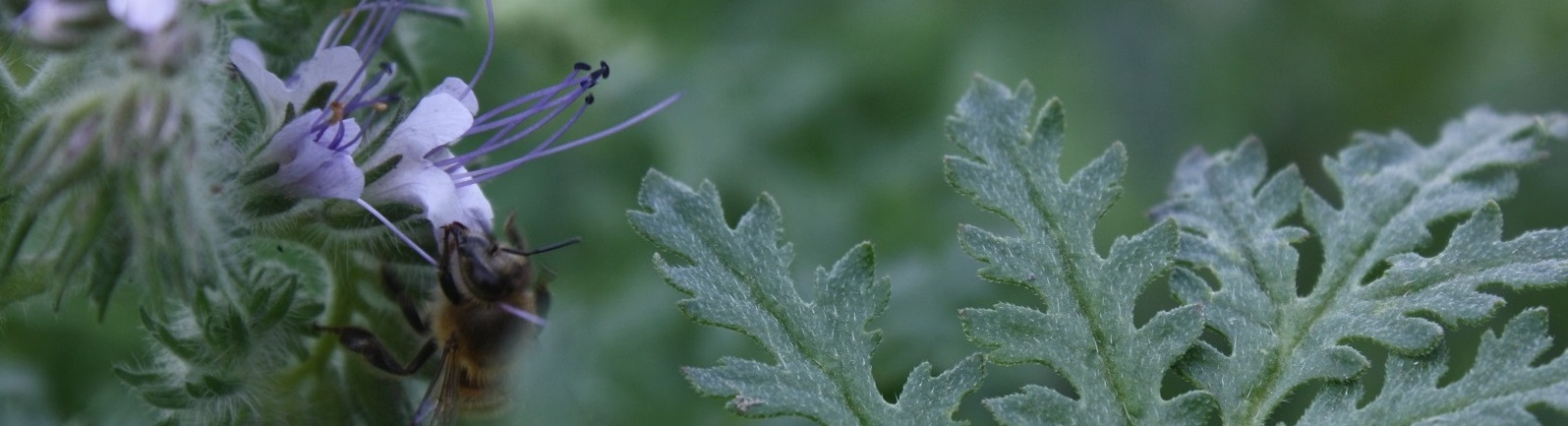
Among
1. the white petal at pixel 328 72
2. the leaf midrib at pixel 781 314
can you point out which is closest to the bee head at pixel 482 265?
the white petal at pixel 328 72

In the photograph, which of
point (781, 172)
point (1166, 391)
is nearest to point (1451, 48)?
point (1166, 391)

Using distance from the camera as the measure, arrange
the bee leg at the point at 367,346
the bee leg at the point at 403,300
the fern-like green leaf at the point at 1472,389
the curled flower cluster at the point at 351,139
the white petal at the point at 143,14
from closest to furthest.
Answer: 1. the white petal at the point at 143,14
2. the fern-like green leaf at the point at 1472,389
3. the curled flower cluster at the point at 351,139
4. the bee leg at the point at 367,346
5. the bee leg at the point at 403,300

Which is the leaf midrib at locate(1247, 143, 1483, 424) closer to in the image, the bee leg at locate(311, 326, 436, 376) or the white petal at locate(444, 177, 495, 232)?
the white petal at locate(444, 177, 495, 232)

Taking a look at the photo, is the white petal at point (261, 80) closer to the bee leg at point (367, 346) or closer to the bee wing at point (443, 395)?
the bee leg at point (367, 346)

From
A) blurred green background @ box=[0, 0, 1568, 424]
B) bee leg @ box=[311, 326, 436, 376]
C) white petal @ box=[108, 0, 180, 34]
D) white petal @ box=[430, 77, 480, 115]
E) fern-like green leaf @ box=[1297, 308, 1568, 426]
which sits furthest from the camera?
blurred green background @ box=[0, 0, 1568, 424]

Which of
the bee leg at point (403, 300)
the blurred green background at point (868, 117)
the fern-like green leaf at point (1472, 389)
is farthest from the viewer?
the blurred green background at point (868, 117)

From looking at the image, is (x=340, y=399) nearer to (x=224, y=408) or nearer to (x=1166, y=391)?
(x=224, y=408)

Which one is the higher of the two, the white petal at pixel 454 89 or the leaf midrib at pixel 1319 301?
the leaf midrib at pixel 1319 301

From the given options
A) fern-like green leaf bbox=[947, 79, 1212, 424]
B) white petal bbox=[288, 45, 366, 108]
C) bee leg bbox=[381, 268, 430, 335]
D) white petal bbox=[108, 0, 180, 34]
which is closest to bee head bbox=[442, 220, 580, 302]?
bee leg bbox=[381, 268, 430, 335]
